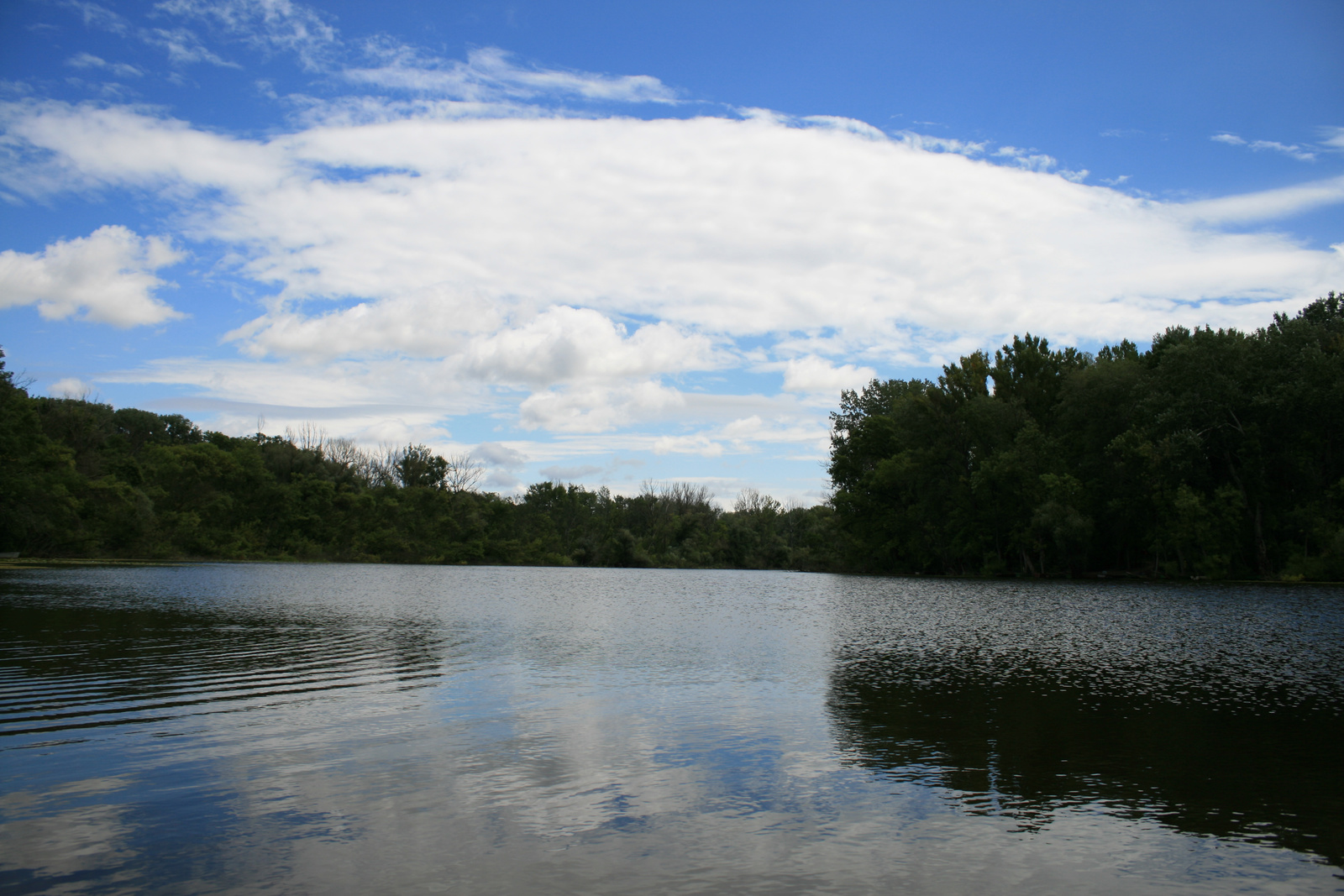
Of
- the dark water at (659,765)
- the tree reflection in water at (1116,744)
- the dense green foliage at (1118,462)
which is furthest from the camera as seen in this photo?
the dense green foliage at (1118,462)

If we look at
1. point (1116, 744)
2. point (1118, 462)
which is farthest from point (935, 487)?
point (1116, 744)

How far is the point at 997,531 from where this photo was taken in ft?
245

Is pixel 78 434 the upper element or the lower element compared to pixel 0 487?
upper

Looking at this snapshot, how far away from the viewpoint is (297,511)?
350ft

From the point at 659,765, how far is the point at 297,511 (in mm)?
106982

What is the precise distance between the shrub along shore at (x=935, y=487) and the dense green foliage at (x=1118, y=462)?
0.53 ft

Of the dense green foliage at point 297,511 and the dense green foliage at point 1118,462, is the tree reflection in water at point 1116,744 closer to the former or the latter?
the dense green foliage at point 1118,462

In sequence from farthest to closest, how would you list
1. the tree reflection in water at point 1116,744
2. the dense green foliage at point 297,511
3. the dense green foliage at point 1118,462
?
the dense green foliage at point 297,511 < the dense green foliage at point 1118,462 < the tree reflection in water at point 1116,744

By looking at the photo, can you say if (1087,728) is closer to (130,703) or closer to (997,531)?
(130,703)

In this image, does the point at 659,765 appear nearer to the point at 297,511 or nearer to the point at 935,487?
the point at 935,487

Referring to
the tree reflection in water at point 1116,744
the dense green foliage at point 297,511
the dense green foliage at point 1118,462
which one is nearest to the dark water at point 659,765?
the tree reflection in water at point 1116,744

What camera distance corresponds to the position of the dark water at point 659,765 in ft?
23.4

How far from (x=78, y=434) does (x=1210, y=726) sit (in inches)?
3604

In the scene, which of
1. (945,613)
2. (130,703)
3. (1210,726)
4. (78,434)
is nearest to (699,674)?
(1210,726)
